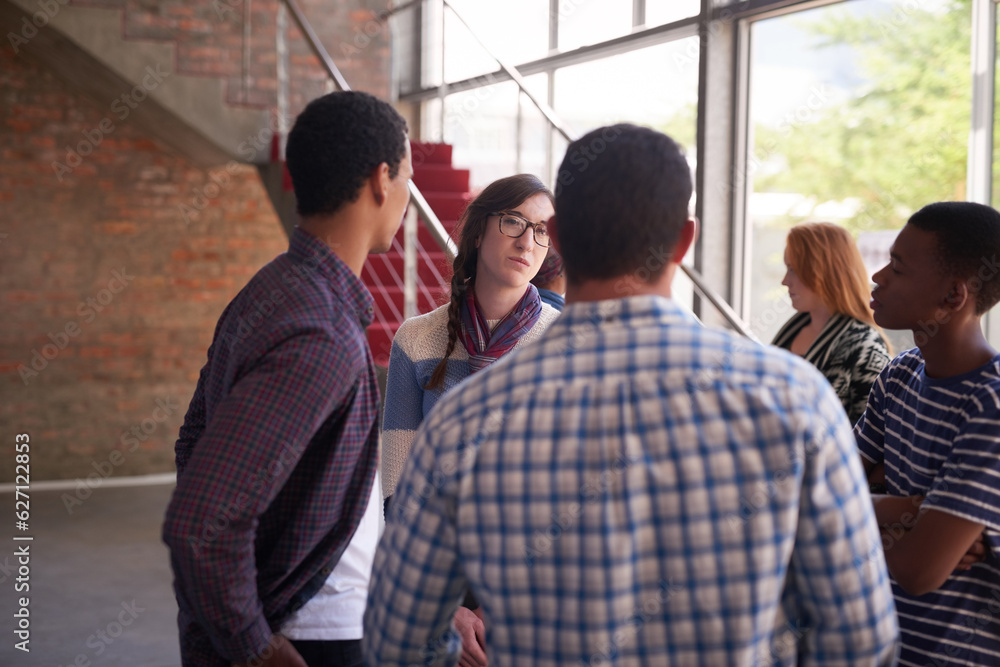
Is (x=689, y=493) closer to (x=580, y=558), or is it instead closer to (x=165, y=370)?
(x=580, y=558)

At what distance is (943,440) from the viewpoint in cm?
128

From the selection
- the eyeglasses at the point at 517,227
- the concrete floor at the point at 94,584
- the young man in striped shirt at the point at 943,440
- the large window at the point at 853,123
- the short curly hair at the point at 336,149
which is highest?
the large window at the point at 853,123

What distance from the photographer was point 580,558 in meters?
0.77

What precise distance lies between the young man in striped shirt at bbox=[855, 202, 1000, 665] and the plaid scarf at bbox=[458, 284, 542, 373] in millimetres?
668

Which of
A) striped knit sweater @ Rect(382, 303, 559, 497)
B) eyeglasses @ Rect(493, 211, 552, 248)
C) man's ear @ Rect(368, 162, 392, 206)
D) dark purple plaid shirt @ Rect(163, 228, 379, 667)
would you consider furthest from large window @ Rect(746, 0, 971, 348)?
dark purple plaid shirt @ Rect(163, 228, 379, 667)

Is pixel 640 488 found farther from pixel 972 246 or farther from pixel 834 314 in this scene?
pixel 834 314

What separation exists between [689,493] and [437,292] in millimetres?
3785

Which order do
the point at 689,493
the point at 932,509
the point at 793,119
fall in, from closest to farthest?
the point at 689,493 < the point at 932,509 < the point at 793,119

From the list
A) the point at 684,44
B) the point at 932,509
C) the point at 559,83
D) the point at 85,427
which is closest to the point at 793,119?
the point at 684,44

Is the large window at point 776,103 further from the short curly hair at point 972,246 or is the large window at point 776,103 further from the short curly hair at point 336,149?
the short curly hair at point 336,149

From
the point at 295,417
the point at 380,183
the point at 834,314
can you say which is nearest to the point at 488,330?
the point at 380,183

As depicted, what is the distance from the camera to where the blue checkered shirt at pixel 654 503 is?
76 cm

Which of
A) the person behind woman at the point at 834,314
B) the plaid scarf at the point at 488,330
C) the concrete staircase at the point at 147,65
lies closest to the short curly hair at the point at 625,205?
the plaid scarf at the point at 488,330

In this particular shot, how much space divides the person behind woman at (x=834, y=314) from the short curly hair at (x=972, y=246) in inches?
41.1
